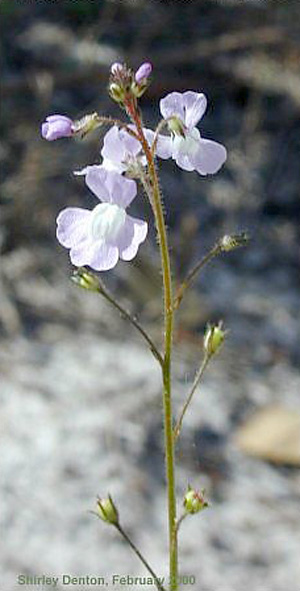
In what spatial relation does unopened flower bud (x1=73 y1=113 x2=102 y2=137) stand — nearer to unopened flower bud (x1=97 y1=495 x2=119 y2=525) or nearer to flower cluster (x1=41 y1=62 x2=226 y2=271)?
flower cluster (x1=41 y1=62 x2=226 y2=271)

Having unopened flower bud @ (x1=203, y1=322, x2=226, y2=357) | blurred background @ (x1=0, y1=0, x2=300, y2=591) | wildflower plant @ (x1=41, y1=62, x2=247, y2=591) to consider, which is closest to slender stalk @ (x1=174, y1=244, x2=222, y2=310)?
wildflower plant @ (x1=41, y1=62, x2=247, y2=591)

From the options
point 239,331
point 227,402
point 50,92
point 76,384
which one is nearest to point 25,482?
point 76,384

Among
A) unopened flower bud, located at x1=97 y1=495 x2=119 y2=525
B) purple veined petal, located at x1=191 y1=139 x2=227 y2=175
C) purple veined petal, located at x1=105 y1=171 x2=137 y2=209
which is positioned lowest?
unopened flower bud, located at x1=97 y1=495 x2=119 y2=525

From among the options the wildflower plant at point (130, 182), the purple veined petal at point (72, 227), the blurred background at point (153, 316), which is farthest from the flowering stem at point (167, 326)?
the blurred background at point (153, 316)

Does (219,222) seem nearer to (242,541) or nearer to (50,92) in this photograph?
(50,92)

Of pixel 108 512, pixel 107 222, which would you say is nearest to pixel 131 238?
pixel 107 222
